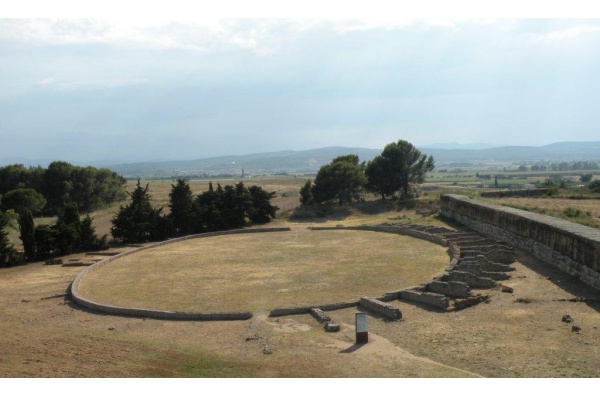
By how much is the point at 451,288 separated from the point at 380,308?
316 centimetres

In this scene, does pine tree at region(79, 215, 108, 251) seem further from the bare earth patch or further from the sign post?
the sign post

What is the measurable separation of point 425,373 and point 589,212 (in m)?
25.9

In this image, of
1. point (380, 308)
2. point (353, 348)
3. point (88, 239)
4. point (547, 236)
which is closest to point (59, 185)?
point (88, 239)

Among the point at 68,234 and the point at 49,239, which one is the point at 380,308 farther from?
the point at 68,234

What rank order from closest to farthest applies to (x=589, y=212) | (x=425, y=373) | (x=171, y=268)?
(x=425, y=373) → (x=171, y=268) → (x=589, y=212)

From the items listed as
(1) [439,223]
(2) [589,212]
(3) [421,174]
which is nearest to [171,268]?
(1) [439,223]

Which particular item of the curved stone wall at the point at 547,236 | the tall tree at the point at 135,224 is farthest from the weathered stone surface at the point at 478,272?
the tall tree at the point at 135,224

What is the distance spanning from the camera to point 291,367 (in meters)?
12.2

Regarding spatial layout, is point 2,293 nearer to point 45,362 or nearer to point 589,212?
point 45,362

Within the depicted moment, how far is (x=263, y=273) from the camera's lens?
2381 centimetres

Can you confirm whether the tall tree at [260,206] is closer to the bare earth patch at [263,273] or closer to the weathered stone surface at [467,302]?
Result: the bare earth patch at [263,273]

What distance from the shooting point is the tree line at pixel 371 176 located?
5016cm

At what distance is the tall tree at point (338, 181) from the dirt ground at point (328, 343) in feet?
103

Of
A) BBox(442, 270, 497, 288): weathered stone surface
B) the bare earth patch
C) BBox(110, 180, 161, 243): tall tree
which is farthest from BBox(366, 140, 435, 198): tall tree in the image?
BBox(442, 270, 497, 288): weathered stone surface
